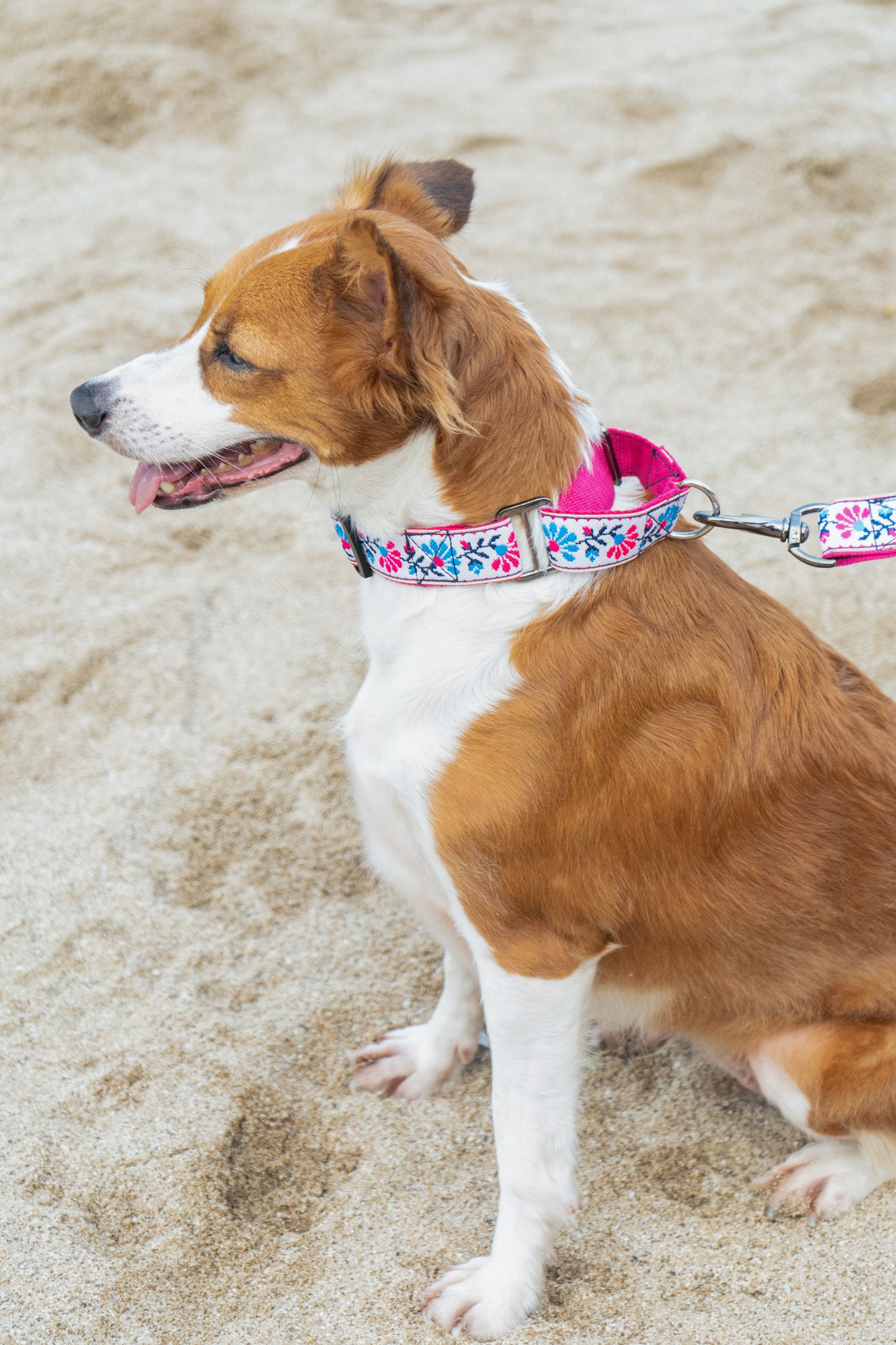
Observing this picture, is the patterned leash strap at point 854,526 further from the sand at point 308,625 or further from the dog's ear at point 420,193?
the sand at point 308,625

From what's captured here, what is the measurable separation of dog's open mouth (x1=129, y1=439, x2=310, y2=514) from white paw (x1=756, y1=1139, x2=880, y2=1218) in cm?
149

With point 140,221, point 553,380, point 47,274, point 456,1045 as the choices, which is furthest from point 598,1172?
point 140,221

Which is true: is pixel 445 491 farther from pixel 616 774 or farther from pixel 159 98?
pixel 159 98

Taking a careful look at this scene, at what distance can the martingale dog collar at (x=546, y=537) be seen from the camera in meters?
1.66

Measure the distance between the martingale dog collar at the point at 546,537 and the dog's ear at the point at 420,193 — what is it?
0.52 m

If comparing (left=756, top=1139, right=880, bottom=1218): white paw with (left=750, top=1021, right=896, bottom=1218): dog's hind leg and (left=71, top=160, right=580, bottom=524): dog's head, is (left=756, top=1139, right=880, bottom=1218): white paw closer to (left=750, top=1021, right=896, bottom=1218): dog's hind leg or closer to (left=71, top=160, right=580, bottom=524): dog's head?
(left=750, top=1021, right=896, bottom=1218): dog's hind leg

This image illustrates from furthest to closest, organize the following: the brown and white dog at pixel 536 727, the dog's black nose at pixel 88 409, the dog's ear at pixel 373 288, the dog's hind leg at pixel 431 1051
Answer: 1. the dog's hind leg at pixel 431 1051
2. the dog's black nose at pixel 88 409
3. the brown and white dog at pixel 536 727
4. the dog's ear at pixel 373 288

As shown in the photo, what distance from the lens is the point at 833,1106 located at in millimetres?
1884

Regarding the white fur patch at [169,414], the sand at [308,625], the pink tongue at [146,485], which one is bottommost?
the sand at [308,625]

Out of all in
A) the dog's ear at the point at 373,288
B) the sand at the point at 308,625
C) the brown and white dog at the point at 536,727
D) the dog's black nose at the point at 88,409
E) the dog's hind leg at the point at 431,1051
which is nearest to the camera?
the dog's ear at the point at 373,288

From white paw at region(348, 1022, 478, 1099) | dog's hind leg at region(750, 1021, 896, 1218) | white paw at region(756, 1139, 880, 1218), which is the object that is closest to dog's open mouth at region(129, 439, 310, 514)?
white paw at region(348, 1022, 478, 1099)

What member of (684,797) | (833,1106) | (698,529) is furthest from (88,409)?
(833,1106)

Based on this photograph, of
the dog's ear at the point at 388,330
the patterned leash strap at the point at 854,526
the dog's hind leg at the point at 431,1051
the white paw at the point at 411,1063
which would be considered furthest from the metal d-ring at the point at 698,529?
the white paw at the point at 411,1063

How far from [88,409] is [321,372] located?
396 millimetres
